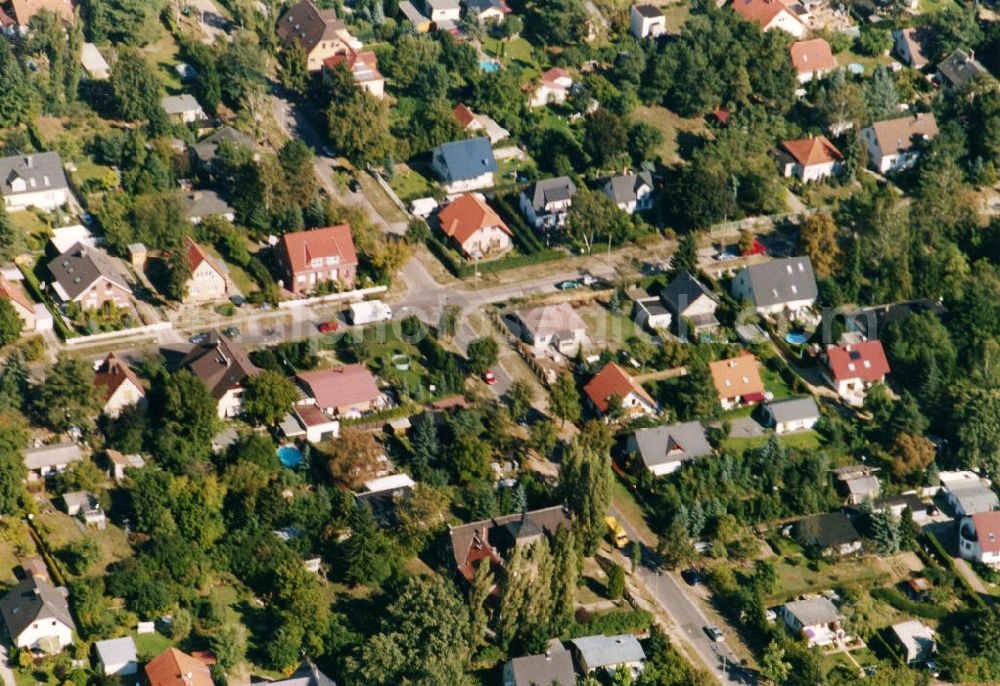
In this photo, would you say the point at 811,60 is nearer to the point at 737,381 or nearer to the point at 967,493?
the point at 737,381

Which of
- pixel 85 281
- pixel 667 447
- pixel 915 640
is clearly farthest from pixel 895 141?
pixel 85 281

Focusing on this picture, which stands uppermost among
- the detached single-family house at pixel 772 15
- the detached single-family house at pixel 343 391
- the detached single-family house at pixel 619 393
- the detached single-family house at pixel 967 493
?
the detached single-family house at pixel 772 15

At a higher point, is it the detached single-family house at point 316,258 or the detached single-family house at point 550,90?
the detached single-family house at point 550,90

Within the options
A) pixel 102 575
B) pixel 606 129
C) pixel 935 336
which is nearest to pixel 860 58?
pixel 606 129

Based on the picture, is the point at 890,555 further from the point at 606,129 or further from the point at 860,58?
the point at 860,58

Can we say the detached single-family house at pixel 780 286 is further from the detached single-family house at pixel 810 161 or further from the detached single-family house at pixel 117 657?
the detached single-family house at pixel 117 657

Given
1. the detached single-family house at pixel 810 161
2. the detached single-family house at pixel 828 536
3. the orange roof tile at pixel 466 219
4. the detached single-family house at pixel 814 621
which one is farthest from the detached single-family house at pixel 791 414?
the detached single-family house at pixel 810 161

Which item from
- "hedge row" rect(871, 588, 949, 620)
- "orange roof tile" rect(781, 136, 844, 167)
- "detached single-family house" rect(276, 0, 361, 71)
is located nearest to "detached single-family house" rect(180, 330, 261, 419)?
"detached single-family house" rect(276, 0, 361, 71)

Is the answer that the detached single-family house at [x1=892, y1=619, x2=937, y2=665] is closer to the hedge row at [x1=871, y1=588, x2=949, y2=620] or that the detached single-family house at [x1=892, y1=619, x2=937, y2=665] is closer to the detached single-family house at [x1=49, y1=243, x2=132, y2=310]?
the hedge row at [x1=871, y1=588, x2=949, y2=620]
